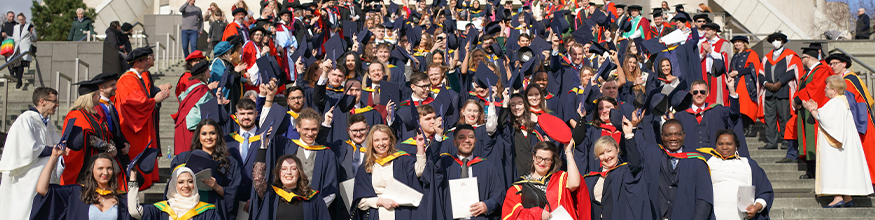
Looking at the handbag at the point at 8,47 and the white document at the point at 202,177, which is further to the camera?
the handbag at the point at 8,47

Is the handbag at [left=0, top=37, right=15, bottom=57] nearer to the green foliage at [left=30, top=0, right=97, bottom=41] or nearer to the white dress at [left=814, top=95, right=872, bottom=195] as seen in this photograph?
the green foliage at [left=30, top=0, right=97, bottom=41]

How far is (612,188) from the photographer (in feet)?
20.9

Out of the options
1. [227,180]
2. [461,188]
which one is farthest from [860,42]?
[227,180]

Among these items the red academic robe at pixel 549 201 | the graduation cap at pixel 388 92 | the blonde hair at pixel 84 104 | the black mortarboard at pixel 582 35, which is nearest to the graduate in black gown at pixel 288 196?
the red academic robe at pixel 549 201

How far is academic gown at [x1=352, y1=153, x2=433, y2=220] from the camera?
6105mm

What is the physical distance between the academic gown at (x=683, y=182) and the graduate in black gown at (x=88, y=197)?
4.42 metres

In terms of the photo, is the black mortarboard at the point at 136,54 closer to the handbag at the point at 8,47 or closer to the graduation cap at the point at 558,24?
the handbag at the point at 8,47

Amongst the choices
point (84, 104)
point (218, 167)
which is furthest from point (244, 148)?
point (84, 104)

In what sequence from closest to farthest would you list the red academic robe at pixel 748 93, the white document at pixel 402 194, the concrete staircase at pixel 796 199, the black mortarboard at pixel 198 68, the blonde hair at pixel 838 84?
the white document at pixel 402 194
the concrete staircase at pixel 796 199
the blonde hair at pixel 838 84
the black mortarboard at pixel 198 68
the red academic robe at pixel 748 93

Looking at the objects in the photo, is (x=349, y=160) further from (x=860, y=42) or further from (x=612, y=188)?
(x=860, y=42)

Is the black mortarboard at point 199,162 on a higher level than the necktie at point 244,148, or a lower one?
lower

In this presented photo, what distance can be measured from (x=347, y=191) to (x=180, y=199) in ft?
4.50

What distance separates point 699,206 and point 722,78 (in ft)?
22.3

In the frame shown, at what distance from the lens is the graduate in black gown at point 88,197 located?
5.70 meters
